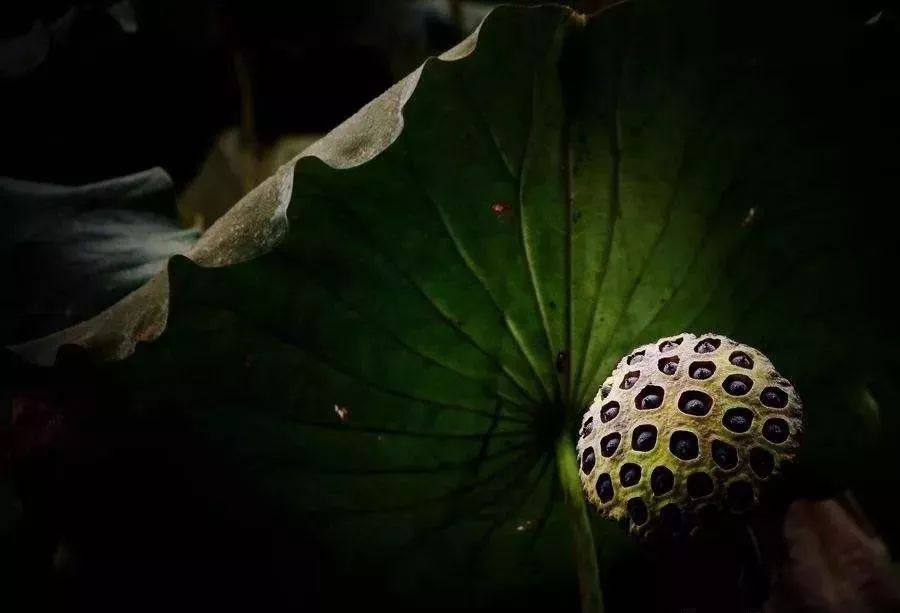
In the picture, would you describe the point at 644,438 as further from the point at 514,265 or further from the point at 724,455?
the point at 514,265

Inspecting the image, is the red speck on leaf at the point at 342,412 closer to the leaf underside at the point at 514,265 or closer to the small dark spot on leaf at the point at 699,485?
the leaf underside at the point at 514,265

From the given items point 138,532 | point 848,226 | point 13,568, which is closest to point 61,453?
point 138,532

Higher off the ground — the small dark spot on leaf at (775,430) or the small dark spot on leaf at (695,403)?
the small dark spot on leaf at (695,403)

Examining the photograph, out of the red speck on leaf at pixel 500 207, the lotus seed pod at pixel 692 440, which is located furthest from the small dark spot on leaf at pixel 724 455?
the red speck on leaf at pixel 500 207

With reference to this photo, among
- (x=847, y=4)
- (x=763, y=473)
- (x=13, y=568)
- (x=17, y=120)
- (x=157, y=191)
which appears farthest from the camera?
(x=17, y=120)

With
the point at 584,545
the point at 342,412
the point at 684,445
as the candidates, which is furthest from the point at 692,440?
the point at 342,412

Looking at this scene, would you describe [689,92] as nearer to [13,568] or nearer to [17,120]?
[13,568]
